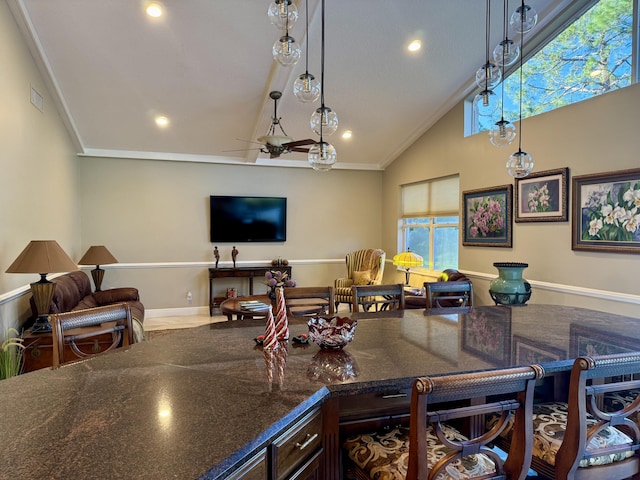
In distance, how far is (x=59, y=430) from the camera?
978mm

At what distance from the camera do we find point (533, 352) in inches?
63.6

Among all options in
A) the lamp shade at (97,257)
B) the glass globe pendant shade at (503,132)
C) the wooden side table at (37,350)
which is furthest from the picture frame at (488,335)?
the lamp shade at (97,257)

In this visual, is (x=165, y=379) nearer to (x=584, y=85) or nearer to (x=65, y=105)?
(x=584, y=85)

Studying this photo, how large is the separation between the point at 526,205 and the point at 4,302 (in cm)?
521

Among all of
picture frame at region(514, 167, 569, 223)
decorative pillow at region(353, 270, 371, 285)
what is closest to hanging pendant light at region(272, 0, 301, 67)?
picture frame at region(514, 167, 569, 223)

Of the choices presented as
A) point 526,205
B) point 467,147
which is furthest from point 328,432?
point 467,147

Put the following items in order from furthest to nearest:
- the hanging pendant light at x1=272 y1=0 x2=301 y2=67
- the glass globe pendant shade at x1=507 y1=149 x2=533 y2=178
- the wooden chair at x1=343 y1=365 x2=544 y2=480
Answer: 1. the glass globe pendant shade at x1=507 y1=149 x2=533 y2=178
2. the hanging pendant light at x1=272 y1=0 x2=301 y2=67
3. the wooden chair at x1=343 y1=365 x2=544 y2=480

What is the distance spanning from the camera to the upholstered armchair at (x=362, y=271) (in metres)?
6.02

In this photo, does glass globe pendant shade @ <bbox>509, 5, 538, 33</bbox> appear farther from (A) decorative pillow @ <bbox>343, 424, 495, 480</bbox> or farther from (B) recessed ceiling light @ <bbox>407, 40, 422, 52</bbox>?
(A) decorative pillow @ <bbox>343, 424, 495, 480</bbox>

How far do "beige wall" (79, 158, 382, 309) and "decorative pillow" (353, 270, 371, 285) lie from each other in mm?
972

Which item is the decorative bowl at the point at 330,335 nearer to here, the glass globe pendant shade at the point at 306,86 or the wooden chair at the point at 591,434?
the wooden chair at the point at 591,434

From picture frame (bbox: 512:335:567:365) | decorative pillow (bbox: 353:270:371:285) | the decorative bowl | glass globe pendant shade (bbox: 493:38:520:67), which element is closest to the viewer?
picture frame (bbox: 512:335:567:365)

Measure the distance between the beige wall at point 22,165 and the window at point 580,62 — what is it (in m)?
5.14

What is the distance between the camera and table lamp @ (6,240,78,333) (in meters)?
3.01
